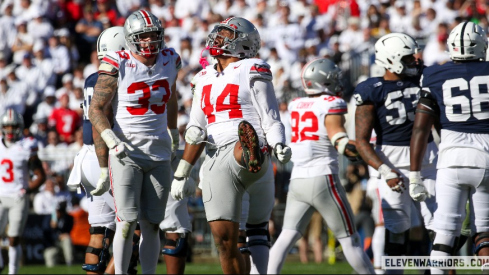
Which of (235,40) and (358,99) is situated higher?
(235,40)

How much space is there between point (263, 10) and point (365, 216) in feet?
23.5

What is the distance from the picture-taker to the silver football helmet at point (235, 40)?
20.8ft

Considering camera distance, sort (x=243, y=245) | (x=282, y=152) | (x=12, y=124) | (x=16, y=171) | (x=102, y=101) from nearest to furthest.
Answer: (x=282, y=152) < (x=102, y=101) < (x=243, y=245) < (x=12, y=124) < (x=16, y=171)

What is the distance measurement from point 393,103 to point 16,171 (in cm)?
510

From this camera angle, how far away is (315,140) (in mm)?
7512

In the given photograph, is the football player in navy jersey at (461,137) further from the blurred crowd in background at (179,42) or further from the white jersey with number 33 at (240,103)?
the blurred crowd in background at (179,42)

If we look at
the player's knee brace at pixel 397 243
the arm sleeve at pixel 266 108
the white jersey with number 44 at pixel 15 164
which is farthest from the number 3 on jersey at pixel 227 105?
the white jersey with number 44 at pixel 15 164

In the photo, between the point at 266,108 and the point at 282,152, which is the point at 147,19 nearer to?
the point at 266,108

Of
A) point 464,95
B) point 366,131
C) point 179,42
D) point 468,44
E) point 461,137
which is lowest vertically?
point 461,137

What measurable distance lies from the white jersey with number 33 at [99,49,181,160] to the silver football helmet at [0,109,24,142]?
11.9 ft

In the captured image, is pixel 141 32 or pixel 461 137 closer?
pixel 461 137

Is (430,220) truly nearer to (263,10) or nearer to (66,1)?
(263,10)

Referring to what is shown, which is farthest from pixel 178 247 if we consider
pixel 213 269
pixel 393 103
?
pixel 213 269

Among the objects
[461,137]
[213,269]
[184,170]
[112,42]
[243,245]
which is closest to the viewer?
[184,170]
